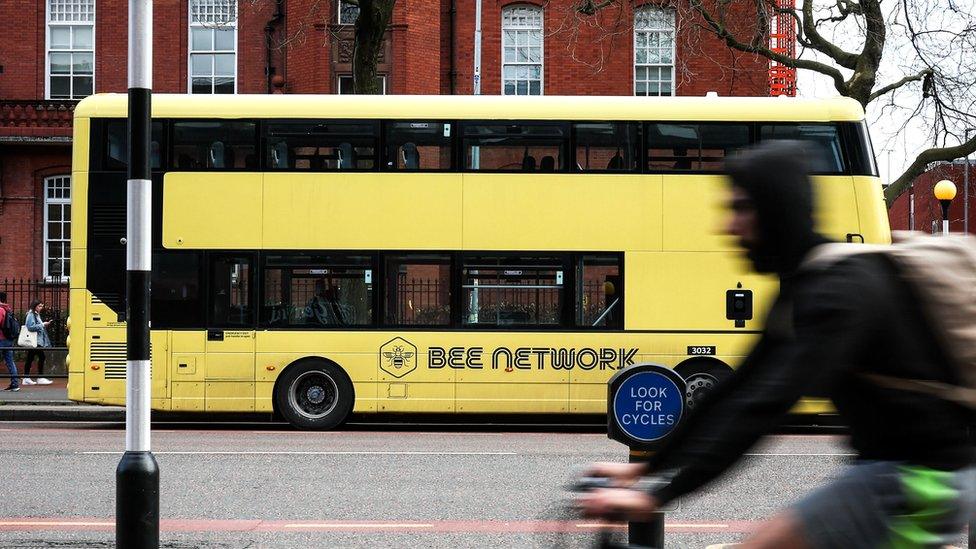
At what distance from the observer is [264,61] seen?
89.3 feet

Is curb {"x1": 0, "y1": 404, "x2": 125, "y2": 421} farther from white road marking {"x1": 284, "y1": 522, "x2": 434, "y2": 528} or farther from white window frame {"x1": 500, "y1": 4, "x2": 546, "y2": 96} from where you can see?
white window frame {"x1": 500, "y1": 4, "x2": 546, "y2": 96}

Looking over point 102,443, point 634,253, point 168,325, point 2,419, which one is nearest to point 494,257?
point 634,253

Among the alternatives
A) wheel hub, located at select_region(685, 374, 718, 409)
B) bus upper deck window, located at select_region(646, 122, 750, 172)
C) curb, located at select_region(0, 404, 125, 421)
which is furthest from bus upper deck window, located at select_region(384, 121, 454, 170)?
curb, located at select_region(0, 404, 125, 421)

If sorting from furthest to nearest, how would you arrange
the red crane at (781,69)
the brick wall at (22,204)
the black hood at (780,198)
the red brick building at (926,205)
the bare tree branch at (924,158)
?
the red brick building at (926,205), the brick wall at (22,204), the red crane at (781,69), the bare tree branch at (924,158), the black hood at (780,198)

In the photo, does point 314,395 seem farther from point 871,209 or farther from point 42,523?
point 871,209

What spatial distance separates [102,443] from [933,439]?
11717 mm

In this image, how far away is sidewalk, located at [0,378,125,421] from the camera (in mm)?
16766

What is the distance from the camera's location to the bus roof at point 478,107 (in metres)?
14.6

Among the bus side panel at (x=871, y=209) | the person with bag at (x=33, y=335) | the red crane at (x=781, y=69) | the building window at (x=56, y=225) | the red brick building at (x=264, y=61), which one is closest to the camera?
the bus side panel at (x=871, y=209)

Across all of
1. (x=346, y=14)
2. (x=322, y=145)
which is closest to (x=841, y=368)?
(x=322, y=145)

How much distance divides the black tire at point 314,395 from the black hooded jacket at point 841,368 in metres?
12.2

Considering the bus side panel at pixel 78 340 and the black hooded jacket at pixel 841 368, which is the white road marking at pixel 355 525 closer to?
the black hooded jacket at pixel 841 368

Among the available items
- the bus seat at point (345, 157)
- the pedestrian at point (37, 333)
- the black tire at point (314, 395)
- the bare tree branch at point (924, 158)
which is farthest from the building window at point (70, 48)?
the bare tree branch at point (924, 158)

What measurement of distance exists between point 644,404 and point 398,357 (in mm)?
10003
